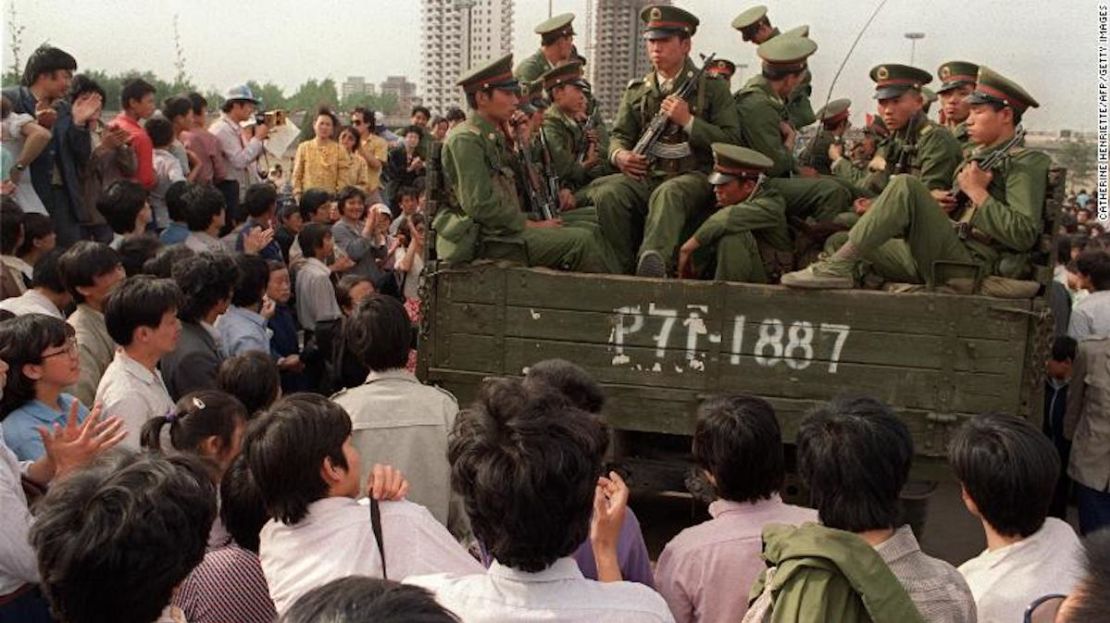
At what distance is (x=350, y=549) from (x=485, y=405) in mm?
487

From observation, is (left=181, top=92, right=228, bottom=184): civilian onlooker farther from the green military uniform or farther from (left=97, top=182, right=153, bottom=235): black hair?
the green military uniform

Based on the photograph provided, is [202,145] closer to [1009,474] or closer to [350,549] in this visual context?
[350,549]

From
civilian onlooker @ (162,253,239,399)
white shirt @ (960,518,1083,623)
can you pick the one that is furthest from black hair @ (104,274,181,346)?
white shirt @ (960,518,1083,623)

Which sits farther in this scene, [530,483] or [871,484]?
[871,484]

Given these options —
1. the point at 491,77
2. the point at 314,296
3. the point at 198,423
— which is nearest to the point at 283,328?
the point at 314,296

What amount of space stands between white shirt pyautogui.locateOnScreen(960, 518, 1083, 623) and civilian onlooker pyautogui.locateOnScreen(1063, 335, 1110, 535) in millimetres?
3210

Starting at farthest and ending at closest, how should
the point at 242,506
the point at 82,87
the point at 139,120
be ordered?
the point at 139,120
the point at 82,87
the point at 242,506

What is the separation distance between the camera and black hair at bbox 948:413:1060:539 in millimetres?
2916

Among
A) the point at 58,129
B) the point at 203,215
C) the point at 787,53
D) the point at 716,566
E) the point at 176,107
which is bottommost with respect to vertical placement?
the point at 716,566

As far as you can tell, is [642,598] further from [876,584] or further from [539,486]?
[876,584]

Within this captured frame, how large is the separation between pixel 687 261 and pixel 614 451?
3.79 feet

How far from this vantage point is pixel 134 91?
8.24m

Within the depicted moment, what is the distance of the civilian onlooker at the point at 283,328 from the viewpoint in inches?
246

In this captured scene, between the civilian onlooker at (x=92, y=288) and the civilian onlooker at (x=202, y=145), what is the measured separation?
4720mm
